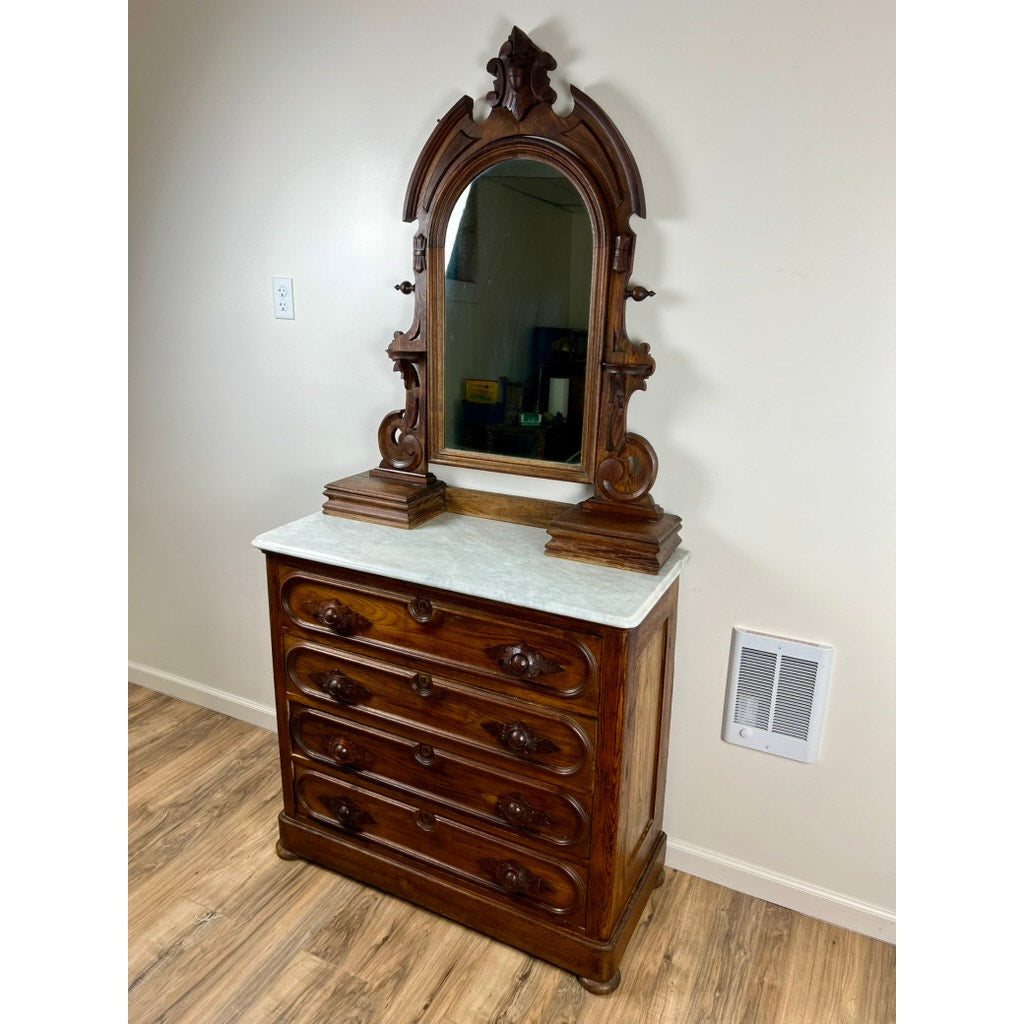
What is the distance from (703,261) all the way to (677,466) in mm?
435

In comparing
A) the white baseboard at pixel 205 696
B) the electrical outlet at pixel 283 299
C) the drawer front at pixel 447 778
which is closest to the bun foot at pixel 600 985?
the drawer front at pixel 447 778

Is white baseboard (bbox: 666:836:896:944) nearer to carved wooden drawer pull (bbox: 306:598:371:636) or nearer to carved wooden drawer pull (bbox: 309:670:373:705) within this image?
carved wooden drawer pull (bbox: 309:670:373:705)

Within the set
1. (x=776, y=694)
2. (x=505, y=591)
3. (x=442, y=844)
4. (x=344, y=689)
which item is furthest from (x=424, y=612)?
(x=776, y=694)

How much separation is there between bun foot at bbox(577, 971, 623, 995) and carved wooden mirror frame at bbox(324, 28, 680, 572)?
0.86 m

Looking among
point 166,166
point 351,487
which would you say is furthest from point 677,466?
point 166,166

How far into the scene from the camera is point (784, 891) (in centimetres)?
179

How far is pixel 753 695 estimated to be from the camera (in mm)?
1722

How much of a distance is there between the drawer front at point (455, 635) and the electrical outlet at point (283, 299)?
79 cm

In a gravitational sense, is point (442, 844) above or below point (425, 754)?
below

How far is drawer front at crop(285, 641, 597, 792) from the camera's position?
1477 mm

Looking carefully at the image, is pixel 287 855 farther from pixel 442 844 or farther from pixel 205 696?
pixel 205 696

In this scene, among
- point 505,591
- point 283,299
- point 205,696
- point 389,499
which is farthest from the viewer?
point 205,696

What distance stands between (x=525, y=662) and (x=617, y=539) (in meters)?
0.32

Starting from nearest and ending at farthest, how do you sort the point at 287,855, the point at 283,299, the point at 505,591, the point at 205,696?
1. the point at 505,591
2. the point at 287,855
3. the point at 283,299
4. the point at 205,696
